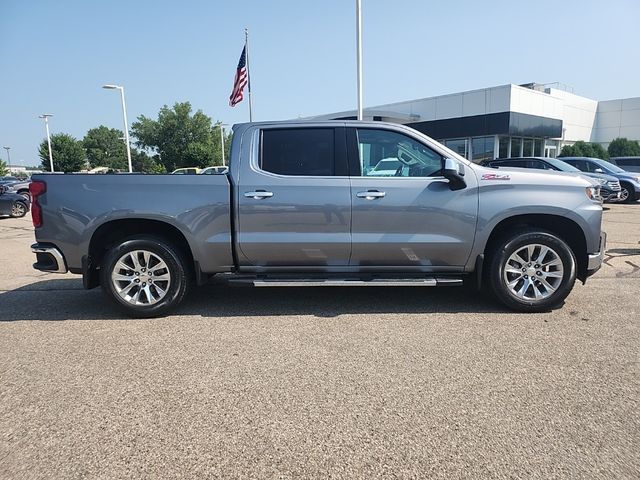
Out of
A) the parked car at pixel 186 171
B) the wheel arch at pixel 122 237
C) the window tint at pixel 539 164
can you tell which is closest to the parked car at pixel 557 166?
the window tint at pixel 539 164

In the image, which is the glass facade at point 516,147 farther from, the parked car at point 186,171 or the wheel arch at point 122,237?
the wheel arch at point 122,237

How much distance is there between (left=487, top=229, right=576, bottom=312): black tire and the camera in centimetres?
481

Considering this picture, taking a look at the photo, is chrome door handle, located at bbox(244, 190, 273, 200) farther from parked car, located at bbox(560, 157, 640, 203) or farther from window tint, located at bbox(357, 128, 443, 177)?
parked car, located at bbox(560, 157, 640, 203)

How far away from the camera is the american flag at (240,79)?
73.4ft

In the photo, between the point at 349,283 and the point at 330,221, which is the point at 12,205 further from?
the point at 349,283

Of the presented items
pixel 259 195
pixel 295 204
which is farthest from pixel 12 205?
pixel 295 204

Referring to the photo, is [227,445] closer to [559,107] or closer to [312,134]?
[312,134]

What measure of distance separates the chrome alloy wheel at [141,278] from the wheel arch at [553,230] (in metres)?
3.45

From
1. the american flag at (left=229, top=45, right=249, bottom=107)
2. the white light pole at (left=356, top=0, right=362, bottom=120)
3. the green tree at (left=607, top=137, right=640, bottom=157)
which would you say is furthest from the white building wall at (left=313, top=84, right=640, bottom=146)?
the white light pole at (left=356, top=0, right=362, bottom=120)

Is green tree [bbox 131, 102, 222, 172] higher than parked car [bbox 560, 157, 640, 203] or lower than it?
higher

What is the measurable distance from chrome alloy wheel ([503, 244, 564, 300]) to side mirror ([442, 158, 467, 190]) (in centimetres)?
93

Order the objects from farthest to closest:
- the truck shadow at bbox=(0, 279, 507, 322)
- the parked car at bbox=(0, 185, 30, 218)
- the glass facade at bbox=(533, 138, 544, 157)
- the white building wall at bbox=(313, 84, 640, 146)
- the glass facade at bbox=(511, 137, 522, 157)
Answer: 1. the glass facade at bbox=(533, 138, 544, 157)
2. the glass facade at bbox=(511, 137, 522, 157)
3. the white building wall at bbox=(313, 84, 640, 146)
4. the parked car at bbox=(0, 185, 30, 218)
5. the truck shadow at bbox=(0, 279, 507, 322)

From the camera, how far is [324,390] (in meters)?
3.29

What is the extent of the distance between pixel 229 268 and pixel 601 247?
13.0ft
